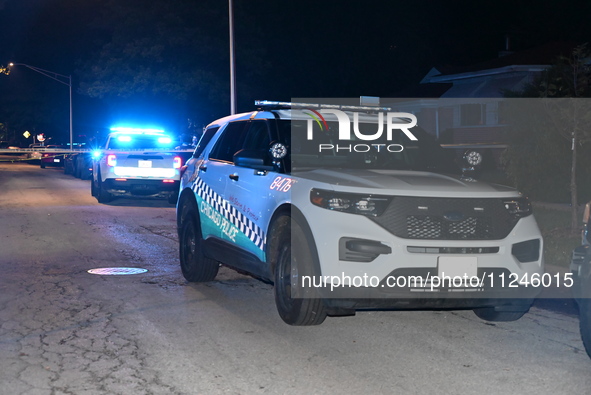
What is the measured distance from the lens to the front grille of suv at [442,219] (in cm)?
641

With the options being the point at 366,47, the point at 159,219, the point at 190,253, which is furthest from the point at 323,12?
the point at 190,253

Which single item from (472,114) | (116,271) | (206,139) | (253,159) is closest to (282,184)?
(253,159)

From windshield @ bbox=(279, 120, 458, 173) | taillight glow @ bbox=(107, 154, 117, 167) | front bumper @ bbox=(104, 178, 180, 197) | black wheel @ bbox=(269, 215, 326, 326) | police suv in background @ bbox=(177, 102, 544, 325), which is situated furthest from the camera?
taillight glow @ bbox=(107, 154, 117, 167)

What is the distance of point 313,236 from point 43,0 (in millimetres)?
58603

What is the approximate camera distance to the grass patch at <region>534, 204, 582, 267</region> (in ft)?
38.0

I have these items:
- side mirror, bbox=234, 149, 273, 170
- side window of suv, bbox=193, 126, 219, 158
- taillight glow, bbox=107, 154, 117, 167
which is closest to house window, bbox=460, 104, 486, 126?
taillight glow, bbox=107, 154, 117, 167

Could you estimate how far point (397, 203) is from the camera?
21.1 feet

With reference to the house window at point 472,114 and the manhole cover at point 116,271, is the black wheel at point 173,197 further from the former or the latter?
the house window at point 472,114

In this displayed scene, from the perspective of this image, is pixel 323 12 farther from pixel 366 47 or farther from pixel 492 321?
pixel 492 321

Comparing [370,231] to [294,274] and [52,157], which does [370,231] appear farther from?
[52,157]

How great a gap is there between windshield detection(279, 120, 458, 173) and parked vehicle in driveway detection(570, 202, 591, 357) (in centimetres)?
204

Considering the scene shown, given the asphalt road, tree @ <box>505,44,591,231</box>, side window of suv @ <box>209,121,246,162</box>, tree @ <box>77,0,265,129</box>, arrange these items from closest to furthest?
1. the asphalt road
2. side window of suv @ <box>209,121,246,162</box>
3. tree @ <box>505,44,591,231</box>
4. tree @ <box>77,0,265,129</box>

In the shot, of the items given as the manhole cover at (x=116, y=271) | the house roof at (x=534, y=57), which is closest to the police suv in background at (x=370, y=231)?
the manhole cover at (x=116, y=271)

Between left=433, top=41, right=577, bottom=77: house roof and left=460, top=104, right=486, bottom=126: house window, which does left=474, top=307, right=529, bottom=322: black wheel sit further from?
left=460, top=104, right=486, bottom=126: house window
